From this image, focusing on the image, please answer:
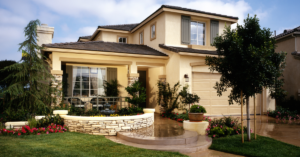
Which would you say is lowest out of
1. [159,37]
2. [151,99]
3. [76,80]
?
[151,99]

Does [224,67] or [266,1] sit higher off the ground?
[266,1]

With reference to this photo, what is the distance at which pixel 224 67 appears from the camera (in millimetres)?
6605

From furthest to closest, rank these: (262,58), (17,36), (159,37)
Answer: (159,37) < (17,36) < (262,58)

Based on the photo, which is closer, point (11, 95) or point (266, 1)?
point (11, 95)

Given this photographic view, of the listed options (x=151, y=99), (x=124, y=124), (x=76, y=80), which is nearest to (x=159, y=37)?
(x=151, y=99)

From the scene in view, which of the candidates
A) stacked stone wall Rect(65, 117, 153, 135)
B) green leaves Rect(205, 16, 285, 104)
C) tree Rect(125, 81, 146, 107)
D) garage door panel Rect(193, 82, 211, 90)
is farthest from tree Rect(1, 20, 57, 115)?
garage door panel Rect(193, 82, 211, 90)

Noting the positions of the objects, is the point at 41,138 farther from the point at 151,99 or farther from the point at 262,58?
the point at 151,99

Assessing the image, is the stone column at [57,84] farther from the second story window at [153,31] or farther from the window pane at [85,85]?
the second story window at [153,31]

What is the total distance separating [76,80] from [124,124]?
5.79 metres

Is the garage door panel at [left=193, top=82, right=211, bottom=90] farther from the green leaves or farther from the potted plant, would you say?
the green leaves

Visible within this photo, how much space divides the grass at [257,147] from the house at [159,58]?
16.5 ft

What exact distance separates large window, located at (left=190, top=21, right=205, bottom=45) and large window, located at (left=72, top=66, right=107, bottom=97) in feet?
19.4

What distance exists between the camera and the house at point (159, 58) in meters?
11.1

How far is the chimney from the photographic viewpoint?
476 inches
